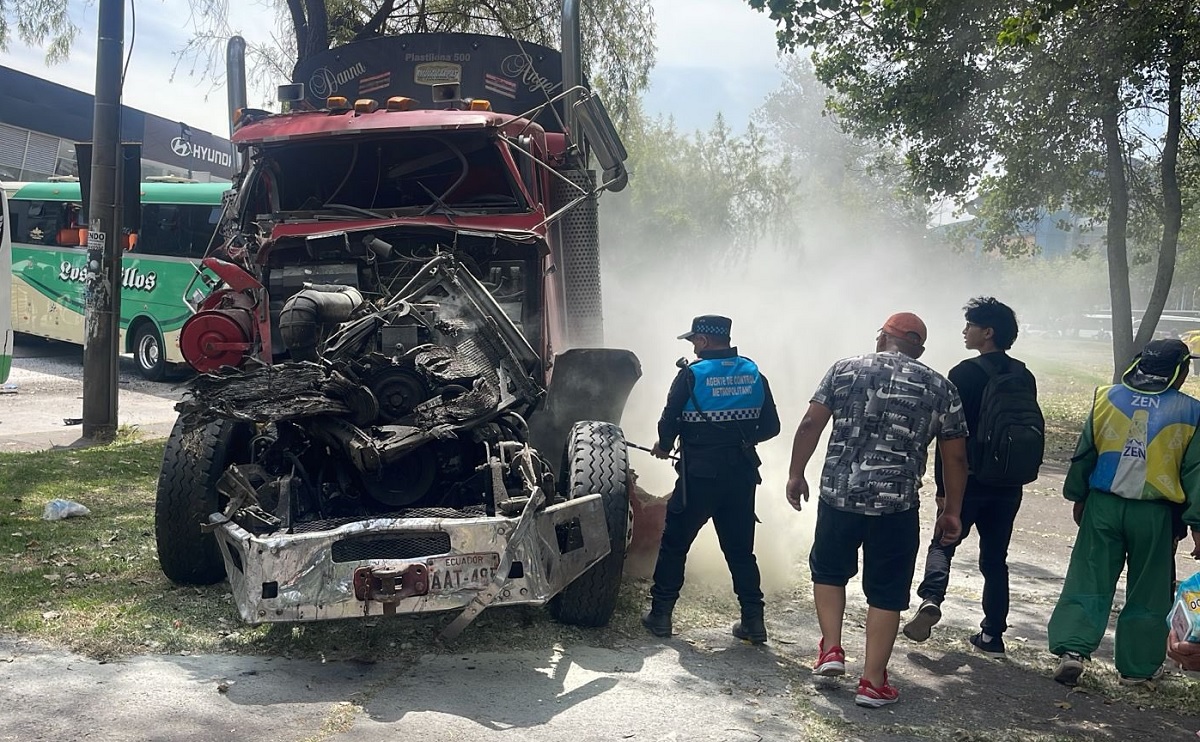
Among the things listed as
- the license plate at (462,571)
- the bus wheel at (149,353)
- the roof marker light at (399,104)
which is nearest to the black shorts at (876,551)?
the license plate at (462,571)

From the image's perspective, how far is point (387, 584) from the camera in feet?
14.1

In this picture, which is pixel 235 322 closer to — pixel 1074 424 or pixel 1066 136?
pixel 1066 136

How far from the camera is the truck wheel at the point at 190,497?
5.38 m

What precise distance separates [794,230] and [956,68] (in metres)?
34.3

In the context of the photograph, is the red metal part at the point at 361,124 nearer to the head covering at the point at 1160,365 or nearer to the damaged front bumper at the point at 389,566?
the damaged front bumper at the point at 389,566

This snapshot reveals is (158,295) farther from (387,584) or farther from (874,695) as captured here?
(874,695)

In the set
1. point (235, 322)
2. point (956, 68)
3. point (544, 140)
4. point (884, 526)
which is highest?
point (956, 68)

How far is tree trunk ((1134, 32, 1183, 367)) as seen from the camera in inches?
495

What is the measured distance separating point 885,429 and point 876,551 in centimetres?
54

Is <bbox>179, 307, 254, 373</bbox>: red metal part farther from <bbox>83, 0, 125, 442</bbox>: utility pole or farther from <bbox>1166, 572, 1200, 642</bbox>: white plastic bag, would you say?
<bbox>1166, 572, 1200, 642</bbox>: white plastic bag

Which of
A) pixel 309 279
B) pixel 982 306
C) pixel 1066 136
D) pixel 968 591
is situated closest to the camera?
pixel 982 306

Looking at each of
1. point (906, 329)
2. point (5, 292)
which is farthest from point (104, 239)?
point (906, 329)

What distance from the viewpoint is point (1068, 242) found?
9625 centimetres

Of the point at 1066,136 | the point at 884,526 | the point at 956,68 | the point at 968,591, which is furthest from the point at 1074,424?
the point at 884,526
